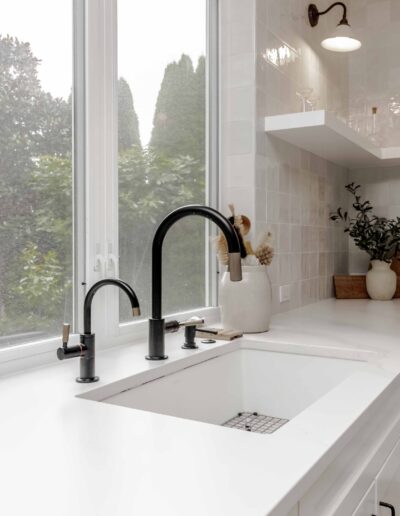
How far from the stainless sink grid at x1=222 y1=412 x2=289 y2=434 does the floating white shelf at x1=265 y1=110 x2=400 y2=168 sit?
105cm

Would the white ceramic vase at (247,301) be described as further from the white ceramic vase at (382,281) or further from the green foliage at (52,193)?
the white ceramic vase at (382,281)

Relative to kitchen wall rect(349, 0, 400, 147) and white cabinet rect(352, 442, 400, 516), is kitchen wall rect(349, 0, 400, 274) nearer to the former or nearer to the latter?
kitchen wall rect(349, 0, 400, 147)

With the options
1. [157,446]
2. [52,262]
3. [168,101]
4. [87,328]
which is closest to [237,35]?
[168,101]

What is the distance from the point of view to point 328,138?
2221 millimetres

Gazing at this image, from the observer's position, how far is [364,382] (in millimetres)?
1154

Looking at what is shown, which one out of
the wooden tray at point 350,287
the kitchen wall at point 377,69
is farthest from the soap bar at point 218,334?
the kitchen wall at point 377,69

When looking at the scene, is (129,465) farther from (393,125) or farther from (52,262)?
(393,125)

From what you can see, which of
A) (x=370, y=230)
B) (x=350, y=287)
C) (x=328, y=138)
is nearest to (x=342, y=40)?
(x=328, y=138)

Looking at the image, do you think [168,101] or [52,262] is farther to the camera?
[168,101]

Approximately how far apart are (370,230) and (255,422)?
1.66 meters

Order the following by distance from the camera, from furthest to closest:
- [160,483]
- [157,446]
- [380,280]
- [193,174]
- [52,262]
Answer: [380,280] → [193,174] → [52,262] → [157,446] → [160,483]

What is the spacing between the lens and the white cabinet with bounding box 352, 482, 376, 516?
3.09 ft

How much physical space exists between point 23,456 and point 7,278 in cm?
54

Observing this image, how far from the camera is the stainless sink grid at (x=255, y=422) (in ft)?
4.59
